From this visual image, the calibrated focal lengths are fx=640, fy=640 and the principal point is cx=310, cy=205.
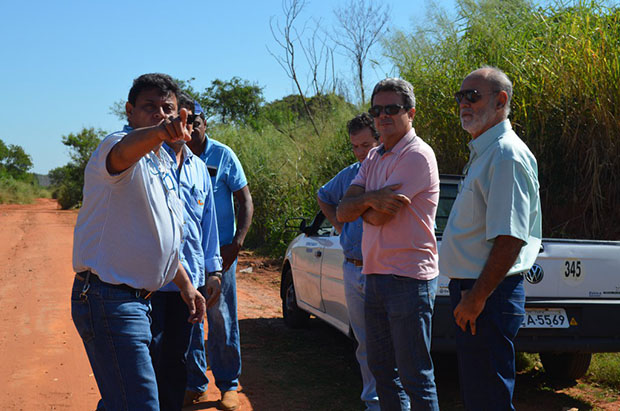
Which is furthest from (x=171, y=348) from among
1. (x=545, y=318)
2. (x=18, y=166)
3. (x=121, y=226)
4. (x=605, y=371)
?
(x=18, y=166)

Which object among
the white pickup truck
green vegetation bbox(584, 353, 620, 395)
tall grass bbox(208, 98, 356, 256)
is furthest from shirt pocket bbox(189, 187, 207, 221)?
tall grass bbox(208, 98, 356, 256)

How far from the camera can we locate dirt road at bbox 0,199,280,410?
16.4 ft

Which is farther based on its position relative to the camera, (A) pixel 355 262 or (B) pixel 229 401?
(B) pixel 229 401

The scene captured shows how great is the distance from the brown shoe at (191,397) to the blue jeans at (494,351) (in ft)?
8.37

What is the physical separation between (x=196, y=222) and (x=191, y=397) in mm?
1802

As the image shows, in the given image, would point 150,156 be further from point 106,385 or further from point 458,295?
point 458,295

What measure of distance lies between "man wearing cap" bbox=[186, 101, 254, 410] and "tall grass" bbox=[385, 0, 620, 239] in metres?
3.77

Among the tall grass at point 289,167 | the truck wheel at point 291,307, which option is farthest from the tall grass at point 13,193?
the truck wheel at point 291,307

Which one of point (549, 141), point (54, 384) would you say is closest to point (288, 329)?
point (54, 384)

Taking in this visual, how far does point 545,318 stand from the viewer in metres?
4.59

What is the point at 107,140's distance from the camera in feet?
8.18

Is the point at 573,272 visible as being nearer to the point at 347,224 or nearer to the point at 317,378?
the point at 347,224

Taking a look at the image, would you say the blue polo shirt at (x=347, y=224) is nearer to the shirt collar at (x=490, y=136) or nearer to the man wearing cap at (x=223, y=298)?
the man wearing cap at (x=223, y=298)

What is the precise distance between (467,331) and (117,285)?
153cm
